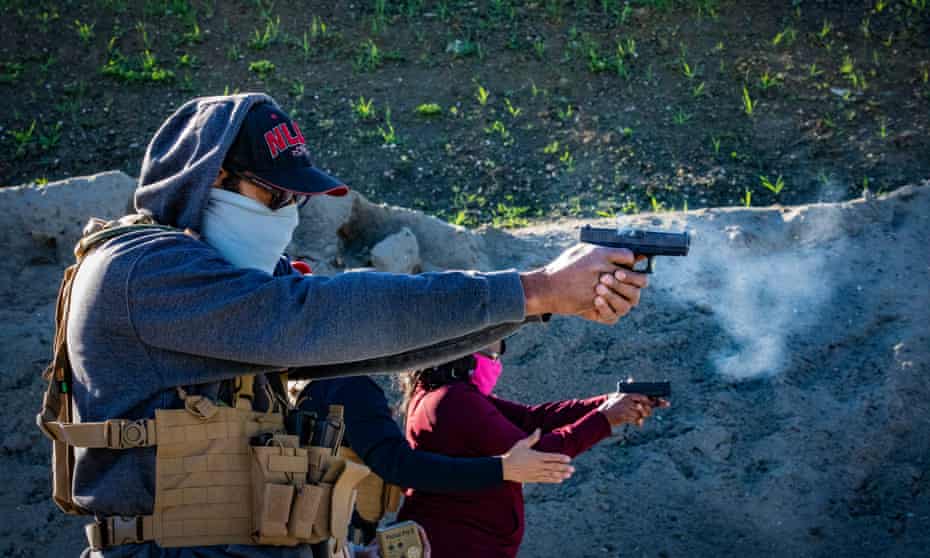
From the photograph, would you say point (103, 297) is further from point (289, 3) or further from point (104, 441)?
point (289, 3)

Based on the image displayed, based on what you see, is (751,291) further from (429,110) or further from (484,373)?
(429,110)

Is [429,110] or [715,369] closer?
[715,369]

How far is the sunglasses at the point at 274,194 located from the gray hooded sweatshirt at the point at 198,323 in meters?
0.26

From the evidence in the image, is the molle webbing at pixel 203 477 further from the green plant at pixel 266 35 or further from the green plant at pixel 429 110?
the green plant at pixel 266 35

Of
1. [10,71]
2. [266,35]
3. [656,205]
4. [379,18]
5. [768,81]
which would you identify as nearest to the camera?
[656,205]

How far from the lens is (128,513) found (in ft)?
8.20

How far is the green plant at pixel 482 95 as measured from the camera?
330 inches

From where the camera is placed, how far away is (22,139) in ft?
26.1

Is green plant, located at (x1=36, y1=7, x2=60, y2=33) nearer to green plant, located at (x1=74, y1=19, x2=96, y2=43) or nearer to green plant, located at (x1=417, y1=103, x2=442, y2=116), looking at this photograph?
green plant, located at (x1=74, y1=19, x2=96, y2=43)

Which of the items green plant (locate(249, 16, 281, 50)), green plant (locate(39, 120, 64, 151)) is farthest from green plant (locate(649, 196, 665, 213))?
green plant (locate(39, 120, 64, 151))

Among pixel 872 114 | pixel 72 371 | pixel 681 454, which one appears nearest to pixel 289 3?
pixel 872 114

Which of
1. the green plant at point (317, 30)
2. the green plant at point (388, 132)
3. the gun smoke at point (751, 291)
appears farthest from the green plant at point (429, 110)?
the gun smoke at point (751, 291)

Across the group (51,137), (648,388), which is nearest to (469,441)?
(648,388)

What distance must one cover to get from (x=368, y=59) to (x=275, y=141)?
639 cm
